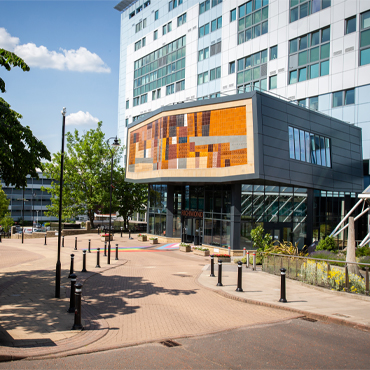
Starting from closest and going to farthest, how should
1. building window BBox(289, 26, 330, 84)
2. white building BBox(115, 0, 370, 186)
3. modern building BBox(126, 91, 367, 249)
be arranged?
modern building BBox(126, 91, 367, 249) → white building BBox(115, 0, 370, 186) → building window BBox(289, 26, 330, 84)

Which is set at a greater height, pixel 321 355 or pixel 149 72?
pixel 149 72

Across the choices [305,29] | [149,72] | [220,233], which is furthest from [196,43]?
[220,233]

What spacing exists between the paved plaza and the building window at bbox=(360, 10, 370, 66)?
27.2 m

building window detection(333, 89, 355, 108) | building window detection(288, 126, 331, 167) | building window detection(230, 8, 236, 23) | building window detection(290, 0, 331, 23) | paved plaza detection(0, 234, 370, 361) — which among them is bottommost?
paved plaza detection(0, 234, 370, 361)

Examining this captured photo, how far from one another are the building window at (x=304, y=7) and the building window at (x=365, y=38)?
4.19 metres

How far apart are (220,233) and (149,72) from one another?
130ft

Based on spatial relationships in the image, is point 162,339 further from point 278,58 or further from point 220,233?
point 278,58

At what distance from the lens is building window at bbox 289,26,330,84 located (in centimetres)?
3694

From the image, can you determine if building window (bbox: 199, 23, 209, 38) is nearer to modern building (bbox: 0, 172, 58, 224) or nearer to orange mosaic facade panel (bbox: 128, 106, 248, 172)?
orange mosaic facade panel (bbox: 128, 106, 248, 172)

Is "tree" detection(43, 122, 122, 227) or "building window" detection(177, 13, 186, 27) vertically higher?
"building window" detection(177, 13, 186, 27)

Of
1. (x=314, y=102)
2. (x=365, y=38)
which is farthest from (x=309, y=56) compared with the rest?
(x=365, y=38)

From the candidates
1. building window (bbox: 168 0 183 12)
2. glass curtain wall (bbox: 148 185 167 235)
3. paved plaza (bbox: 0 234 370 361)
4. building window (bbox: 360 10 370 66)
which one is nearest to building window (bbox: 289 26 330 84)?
building window (bbox: 360 10 370 66)

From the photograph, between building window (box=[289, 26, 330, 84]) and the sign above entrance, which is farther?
building window (box=[289, 26, 330, 84])

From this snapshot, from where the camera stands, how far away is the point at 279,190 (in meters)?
29.8
